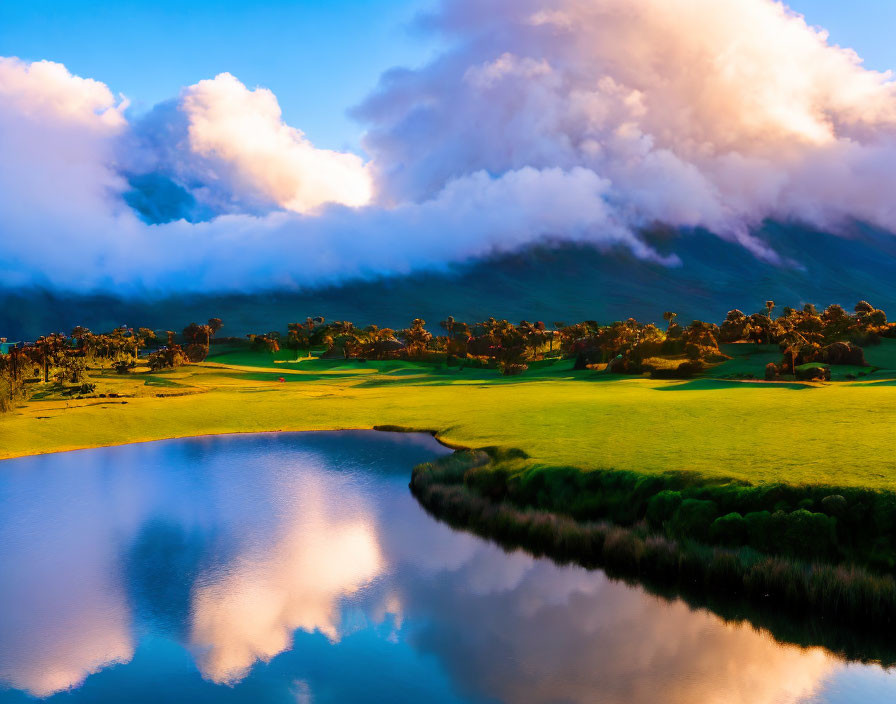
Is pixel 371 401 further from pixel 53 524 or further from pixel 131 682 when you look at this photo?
pixel 131 682

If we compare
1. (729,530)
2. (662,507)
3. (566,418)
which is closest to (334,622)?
(662,507)

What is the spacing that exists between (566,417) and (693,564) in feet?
79.6

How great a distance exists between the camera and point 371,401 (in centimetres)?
7019

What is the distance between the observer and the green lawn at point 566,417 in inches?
1133

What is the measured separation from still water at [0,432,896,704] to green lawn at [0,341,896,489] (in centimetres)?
769

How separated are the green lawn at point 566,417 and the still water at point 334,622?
7690mm

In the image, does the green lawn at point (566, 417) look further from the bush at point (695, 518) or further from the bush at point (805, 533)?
the bush at point (695, 518)

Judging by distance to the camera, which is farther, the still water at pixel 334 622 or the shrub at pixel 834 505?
the shrub at pixel 834 505

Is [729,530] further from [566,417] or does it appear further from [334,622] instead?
[566,417]

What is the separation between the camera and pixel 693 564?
2222 cm

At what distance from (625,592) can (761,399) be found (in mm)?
31304

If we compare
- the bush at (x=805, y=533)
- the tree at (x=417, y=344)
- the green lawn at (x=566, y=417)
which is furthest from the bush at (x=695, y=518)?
the tree at (x=417, y=344)

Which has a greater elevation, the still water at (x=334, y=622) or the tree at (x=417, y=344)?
the tree at (x=417, y=344)

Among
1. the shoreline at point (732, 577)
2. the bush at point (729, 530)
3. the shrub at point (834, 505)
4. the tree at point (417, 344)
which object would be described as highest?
the tree at point (417, 344)
